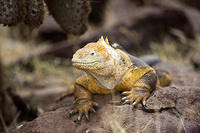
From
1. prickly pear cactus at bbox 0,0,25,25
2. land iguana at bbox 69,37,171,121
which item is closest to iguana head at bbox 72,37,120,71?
land iguana at bbox 69,37,171,121

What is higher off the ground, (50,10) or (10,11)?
(10,11)

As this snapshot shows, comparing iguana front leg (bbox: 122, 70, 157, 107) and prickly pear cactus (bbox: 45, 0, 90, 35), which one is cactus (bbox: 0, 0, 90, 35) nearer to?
prickly pear cactus (bbox: 45, 0, 90, 35)

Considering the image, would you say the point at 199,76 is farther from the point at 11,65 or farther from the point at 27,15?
the point at 11,65

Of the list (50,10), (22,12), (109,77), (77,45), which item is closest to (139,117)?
(109,77)

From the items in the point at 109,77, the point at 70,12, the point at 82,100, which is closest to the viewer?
the point at 109,77

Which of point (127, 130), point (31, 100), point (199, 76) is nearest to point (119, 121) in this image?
point (127, 130)

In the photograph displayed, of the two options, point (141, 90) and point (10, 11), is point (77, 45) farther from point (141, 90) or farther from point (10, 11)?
point (141, 90)

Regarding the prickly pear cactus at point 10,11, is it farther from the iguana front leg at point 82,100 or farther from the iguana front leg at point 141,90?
the iguana front leg at point 141,90

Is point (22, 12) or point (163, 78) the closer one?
point (22, 12)
